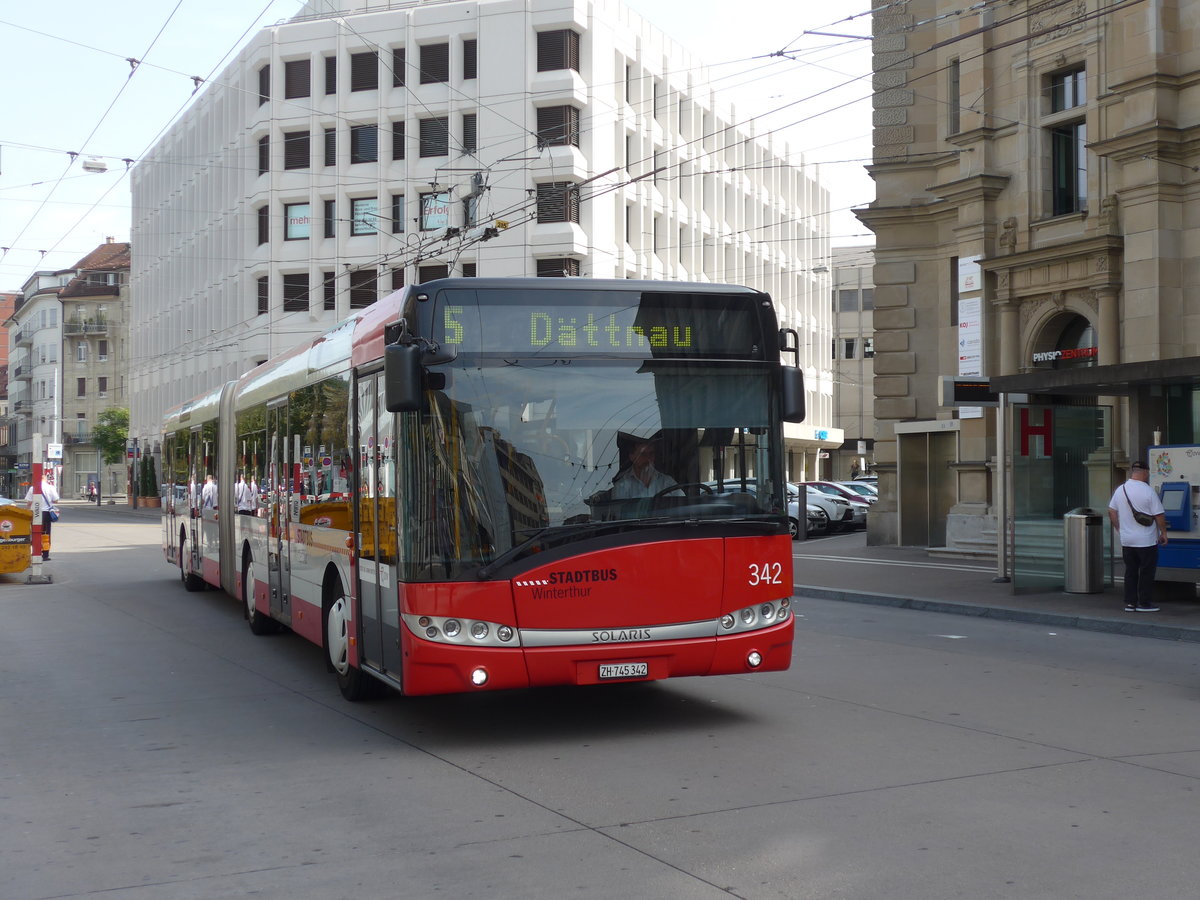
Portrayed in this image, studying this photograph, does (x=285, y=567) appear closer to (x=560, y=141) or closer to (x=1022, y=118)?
(x=1022, y=118)

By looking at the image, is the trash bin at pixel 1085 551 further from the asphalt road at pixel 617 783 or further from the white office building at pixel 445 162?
the white office building at pixel 445 162

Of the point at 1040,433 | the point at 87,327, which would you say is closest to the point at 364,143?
the point at 1040,433

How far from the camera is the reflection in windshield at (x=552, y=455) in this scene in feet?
26.7

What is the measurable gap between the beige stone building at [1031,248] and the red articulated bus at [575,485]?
9.19m

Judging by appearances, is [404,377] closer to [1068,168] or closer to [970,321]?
[1068,168]

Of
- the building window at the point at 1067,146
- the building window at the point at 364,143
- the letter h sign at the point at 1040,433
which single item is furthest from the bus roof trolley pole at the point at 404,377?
the building window at the point at 364,143

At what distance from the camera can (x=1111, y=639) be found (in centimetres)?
1445

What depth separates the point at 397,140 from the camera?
180 ft

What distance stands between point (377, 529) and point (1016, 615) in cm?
983

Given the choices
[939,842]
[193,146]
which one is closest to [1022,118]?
[939,842]

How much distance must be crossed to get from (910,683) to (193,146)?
63.9 meters

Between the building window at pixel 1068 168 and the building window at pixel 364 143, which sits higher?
the building window at pixel 364 143

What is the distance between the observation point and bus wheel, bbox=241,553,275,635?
14.7m

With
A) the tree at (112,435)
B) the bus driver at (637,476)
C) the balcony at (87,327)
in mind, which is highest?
the balcony at (87,327)
